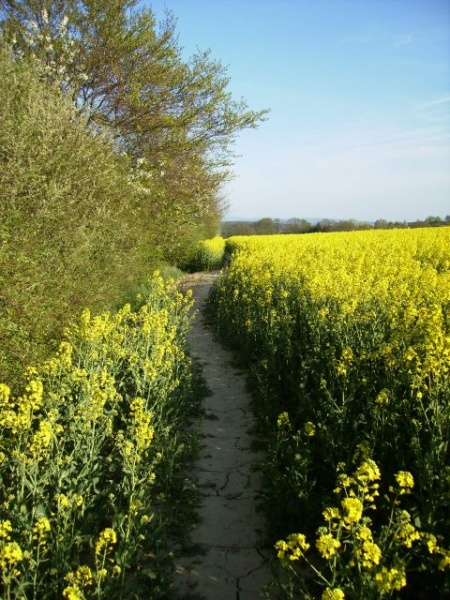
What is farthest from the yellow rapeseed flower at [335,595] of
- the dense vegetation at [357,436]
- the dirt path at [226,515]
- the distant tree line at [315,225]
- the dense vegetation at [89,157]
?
the distant tree line at [315,225]

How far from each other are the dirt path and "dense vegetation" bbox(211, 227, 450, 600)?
0.22 meters

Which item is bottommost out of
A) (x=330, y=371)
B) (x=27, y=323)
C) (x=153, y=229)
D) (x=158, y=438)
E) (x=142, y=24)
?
(x=158, y=438)

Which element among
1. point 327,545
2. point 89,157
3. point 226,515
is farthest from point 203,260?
point 327,545

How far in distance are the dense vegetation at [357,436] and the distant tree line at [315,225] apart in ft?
111

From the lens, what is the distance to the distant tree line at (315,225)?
132ft

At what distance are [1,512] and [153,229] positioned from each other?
11.7 m

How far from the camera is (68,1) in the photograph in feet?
39.1

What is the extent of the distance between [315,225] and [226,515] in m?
47.7

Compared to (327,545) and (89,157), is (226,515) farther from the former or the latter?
(89,157)

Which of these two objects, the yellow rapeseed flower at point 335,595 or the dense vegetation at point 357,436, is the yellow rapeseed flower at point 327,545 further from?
the yellow rapeseed flower at point 335,595

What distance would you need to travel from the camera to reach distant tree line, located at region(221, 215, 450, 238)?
40344 millimetres

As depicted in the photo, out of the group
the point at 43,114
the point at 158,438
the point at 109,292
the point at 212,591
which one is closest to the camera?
the point at 212,591

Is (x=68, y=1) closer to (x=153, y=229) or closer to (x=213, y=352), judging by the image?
(x=153, y=229)

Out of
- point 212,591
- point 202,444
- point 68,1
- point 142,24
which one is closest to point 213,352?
point 202,444
